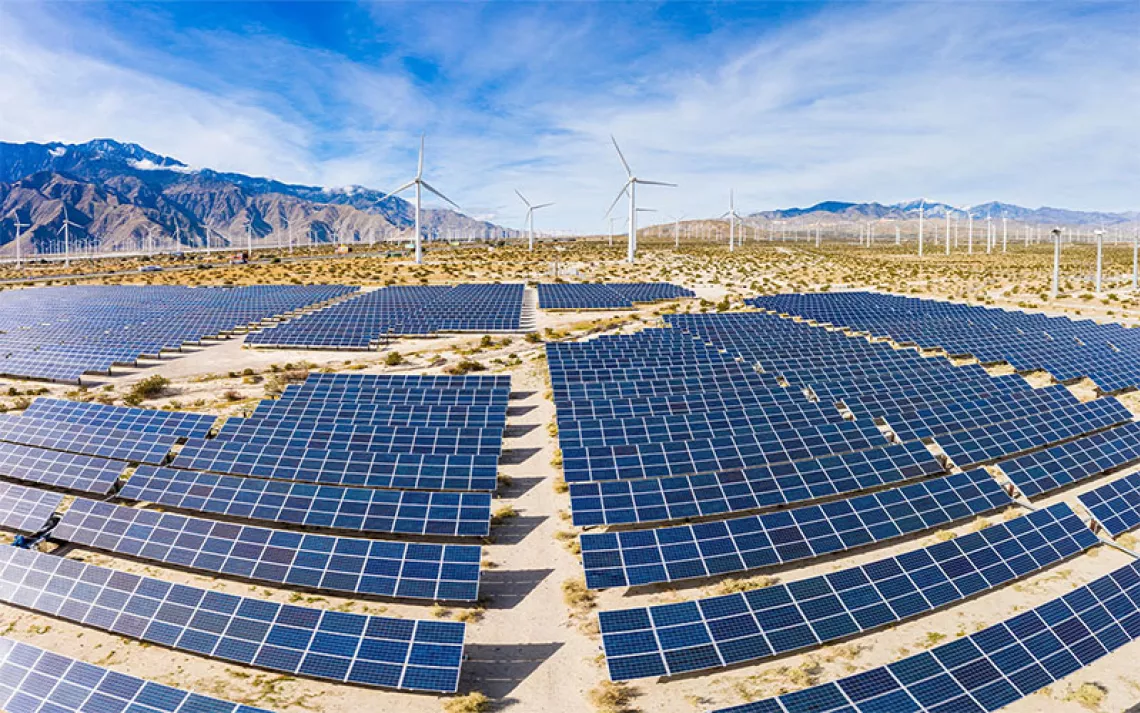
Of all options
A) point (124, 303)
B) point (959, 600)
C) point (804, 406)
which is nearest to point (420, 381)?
point (804, 406)

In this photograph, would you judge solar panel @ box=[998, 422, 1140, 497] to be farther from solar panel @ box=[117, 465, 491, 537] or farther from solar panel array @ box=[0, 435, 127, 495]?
solar panel array @ box=[0, 435, 127, 495]

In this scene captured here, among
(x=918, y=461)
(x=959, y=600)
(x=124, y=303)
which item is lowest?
(x=959, y=600)

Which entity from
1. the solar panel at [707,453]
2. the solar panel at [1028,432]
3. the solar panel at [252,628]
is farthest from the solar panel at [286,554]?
the solar panel at [1028,432]

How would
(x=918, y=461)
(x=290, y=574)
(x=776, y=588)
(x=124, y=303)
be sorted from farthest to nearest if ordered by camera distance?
(x=124, y=303)
(x=918, y=461)
(x=290, y=574)
(x=776, y=588)

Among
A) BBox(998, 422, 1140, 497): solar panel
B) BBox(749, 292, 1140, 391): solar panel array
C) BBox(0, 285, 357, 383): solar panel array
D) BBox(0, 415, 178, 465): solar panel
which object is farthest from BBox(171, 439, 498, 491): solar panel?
BBox(749, 292, 1140, 391): solar panel array

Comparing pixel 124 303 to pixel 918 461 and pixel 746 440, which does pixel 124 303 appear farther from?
pixel 918 461

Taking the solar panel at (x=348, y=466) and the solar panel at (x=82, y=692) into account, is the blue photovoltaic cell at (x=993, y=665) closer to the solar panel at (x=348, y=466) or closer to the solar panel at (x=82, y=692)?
the solar panel at (x=82, y=692)
